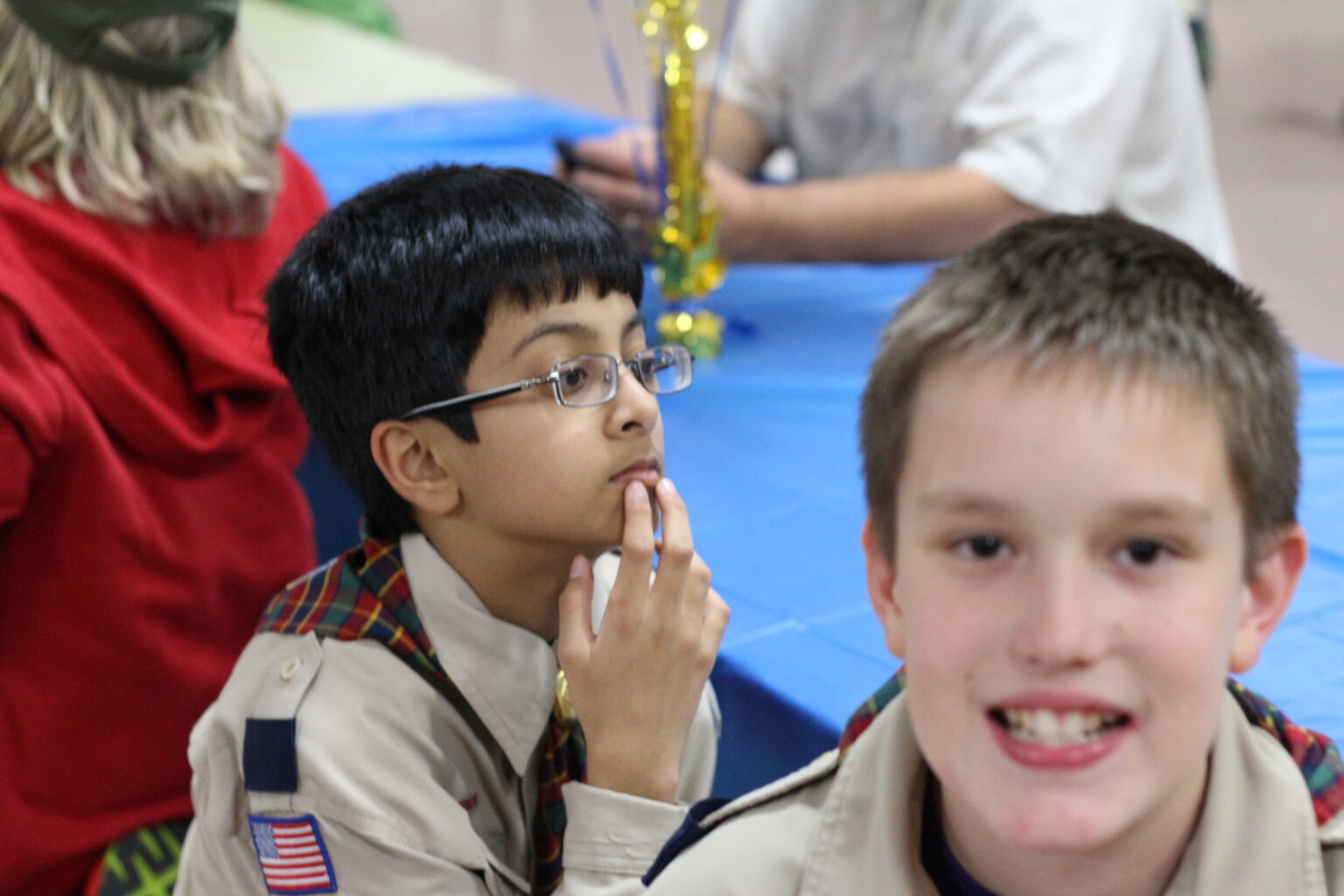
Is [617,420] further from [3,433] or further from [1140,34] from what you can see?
[1140,34]

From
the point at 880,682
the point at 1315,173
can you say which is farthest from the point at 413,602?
the point at 1315,173

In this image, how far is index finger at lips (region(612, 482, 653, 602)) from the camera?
99 centimetres

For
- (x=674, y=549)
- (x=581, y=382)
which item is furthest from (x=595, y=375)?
(x=674, y=549)

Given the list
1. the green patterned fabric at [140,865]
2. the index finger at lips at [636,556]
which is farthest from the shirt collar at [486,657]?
the green patterned fabric at [140,865]

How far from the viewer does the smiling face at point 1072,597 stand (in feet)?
1.97

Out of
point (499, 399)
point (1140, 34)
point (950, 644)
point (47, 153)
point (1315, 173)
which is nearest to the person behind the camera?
point (950, 644)

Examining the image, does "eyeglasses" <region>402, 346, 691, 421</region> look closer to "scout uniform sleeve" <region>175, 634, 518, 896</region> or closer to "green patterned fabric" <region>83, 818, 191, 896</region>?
"scout uniform sleeve" <region>175, 634, 518, 896</region>

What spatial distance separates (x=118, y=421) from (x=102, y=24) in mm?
353

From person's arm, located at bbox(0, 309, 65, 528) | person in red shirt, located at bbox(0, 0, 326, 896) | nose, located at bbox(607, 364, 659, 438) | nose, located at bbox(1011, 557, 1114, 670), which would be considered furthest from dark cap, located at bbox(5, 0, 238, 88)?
nose, located at bbox(1011, 557, 1114, 670)

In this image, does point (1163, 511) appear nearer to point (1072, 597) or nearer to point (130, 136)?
point (1072, 597)

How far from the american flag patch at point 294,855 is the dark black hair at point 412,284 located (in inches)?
10.1

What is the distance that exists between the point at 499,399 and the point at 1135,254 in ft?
1.64

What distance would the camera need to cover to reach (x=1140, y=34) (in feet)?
6.41

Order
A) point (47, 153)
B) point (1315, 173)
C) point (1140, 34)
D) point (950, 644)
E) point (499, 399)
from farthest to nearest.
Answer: point (1315, 173)
point (1140, 34)
point (47, 153)
point (499, 399)
point (950, 644)
